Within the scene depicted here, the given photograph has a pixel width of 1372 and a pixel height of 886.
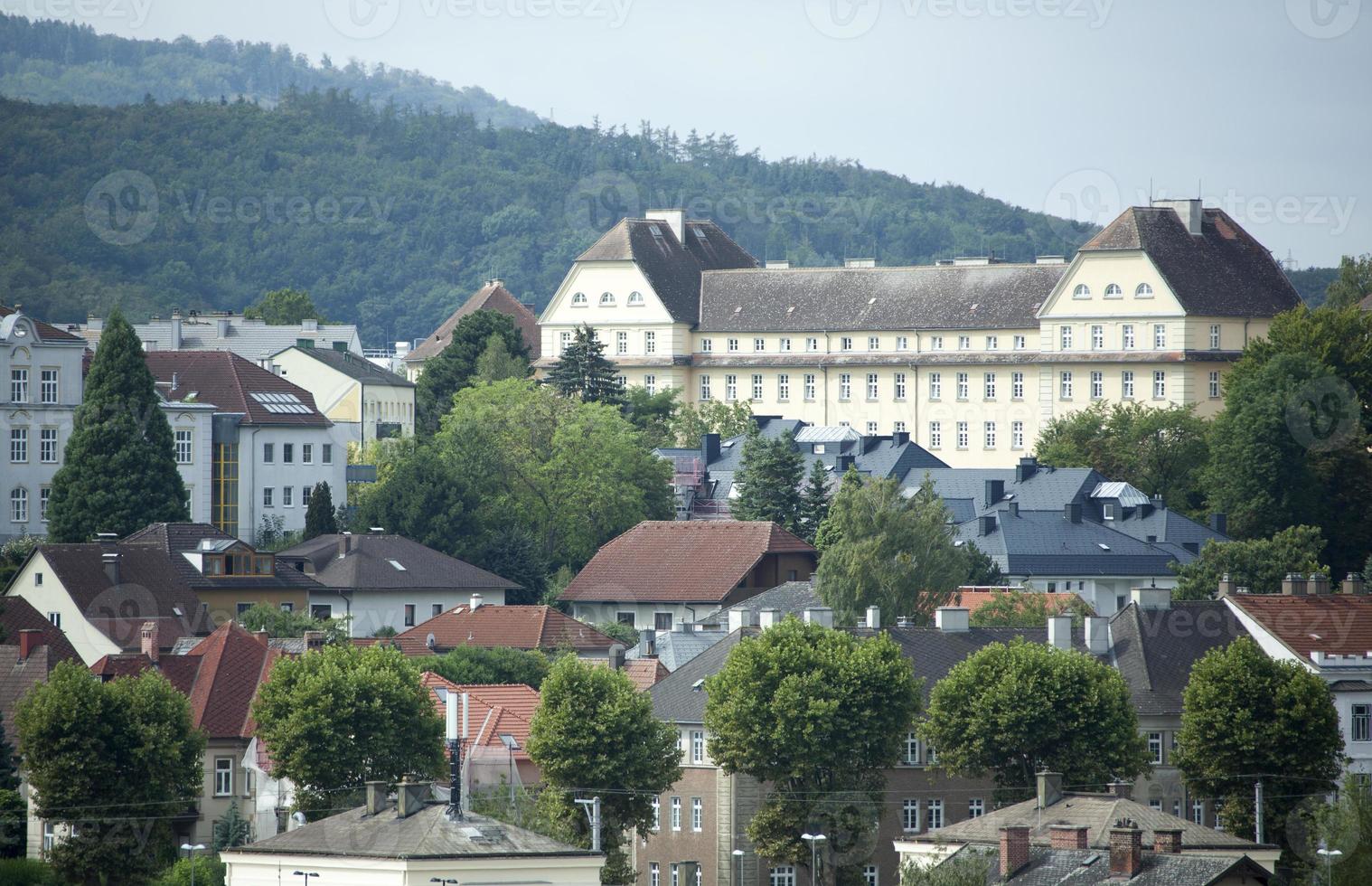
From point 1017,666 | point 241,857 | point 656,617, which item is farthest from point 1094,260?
point 241,857

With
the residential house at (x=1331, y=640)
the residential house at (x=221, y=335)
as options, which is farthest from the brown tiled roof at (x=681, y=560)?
the residential house at (x=221, y=335)

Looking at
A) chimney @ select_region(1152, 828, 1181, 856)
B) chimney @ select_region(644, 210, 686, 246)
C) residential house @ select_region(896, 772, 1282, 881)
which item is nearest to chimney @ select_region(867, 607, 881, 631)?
residential house @ select_region(896, 772, 1282, 881)

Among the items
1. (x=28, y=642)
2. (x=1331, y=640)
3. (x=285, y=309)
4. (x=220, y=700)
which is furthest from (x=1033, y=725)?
(x=285, y=309)

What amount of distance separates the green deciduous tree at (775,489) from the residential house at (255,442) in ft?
54.9

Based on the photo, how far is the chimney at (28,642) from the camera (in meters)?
79.6

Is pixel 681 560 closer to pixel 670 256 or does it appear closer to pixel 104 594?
pixel 104 594

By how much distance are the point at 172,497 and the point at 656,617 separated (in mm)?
16977

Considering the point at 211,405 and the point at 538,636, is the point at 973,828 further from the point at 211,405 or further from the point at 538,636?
the point at 211,405

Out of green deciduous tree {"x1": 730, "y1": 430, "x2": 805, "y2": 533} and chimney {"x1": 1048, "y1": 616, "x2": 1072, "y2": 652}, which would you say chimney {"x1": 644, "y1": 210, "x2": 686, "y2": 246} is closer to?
green deciduous tree {"x1": 730, "y1": 430, "x2": 805, "y2": 533}

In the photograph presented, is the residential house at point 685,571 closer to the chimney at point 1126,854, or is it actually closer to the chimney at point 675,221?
the chimney at point 1126,854

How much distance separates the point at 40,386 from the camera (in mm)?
107562

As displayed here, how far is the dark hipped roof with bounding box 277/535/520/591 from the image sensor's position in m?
102

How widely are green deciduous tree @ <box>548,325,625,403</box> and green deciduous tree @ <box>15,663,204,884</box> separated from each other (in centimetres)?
6342

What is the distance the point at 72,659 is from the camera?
7825 centimetres
